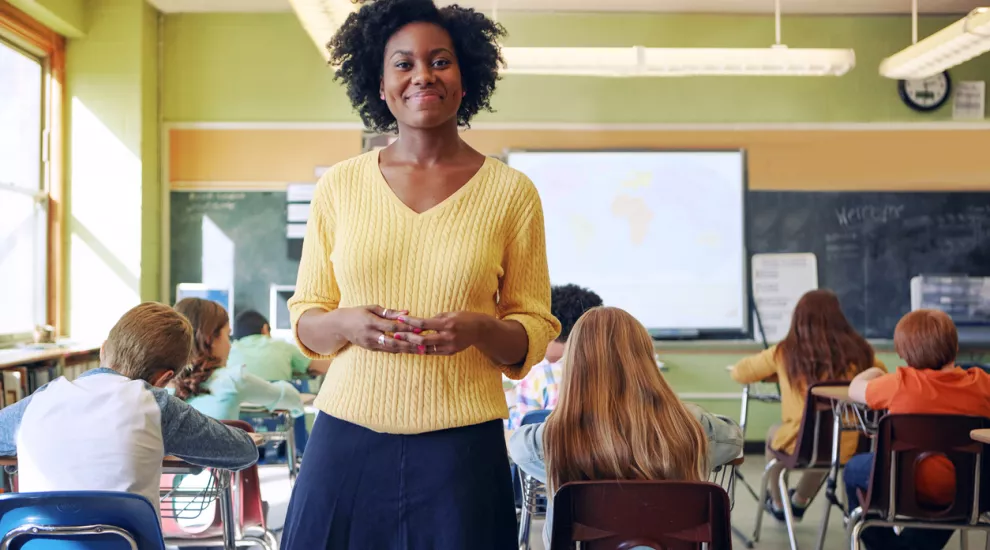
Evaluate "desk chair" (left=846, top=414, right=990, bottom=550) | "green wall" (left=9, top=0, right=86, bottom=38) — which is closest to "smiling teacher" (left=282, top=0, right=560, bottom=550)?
"desk chair" (left=846, top=414, right=990, bottom=550)

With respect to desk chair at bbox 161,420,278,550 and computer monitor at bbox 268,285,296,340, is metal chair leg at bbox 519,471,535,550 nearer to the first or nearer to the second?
desk chair at bbox 161,420,278,550

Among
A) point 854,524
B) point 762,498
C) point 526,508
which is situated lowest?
point 762,498

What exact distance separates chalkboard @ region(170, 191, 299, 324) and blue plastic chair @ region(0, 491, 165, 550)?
4.18 metres

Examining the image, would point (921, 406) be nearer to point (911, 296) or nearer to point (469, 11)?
point (469, 11)

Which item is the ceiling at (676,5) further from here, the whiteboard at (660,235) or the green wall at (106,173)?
the whiteboard at (660,235)

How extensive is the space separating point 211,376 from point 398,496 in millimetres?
2299

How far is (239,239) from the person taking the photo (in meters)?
5.79

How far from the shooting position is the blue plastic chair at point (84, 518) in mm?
1596

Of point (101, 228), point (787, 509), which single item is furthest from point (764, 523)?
point (101, 228)

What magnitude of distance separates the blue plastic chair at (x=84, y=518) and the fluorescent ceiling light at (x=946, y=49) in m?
4.35

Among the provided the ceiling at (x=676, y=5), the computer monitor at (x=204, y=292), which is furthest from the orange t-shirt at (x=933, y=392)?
the computer monitor at (x=204, y=292)

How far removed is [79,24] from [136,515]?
4505 millimetres

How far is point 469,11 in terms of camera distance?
4.01 ft

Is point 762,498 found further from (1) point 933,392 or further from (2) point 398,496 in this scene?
(2) point 398,496
